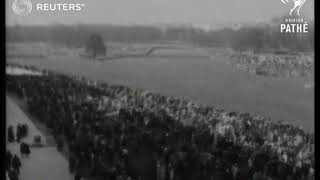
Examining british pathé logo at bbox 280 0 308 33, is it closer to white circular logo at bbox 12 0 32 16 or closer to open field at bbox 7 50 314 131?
open field at bbox 7 50 314 131

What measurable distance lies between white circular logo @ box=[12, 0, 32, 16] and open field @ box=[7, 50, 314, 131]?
0.89 feet

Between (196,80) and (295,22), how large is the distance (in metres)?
0.63

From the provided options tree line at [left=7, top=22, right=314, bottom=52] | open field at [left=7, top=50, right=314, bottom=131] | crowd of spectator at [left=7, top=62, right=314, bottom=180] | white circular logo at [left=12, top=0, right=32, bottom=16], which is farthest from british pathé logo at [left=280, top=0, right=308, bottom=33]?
white circular logo at [left=12, top=0, right=32, bottom=16]

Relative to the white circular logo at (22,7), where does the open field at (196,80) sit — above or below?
below

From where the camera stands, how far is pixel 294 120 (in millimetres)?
3344

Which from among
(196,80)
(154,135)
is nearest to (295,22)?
(196,80)

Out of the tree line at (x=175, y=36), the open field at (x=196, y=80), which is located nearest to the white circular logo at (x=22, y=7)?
the tree line at (x=175, y=36)

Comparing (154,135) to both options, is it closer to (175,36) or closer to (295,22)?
(175,36)

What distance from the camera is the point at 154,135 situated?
10.9 ft

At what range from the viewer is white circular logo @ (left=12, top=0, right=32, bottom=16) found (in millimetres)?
3283

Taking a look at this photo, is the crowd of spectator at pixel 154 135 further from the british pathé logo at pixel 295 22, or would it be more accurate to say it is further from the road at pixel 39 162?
the british pathé logo at pixel 295 22

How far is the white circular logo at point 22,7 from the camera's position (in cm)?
328

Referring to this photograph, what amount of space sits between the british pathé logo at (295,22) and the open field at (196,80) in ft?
0.91

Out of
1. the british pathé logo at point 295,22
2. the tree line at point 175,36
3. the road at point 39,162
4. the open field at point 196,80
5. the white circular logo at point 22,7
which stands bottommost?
the road at point 39,162
